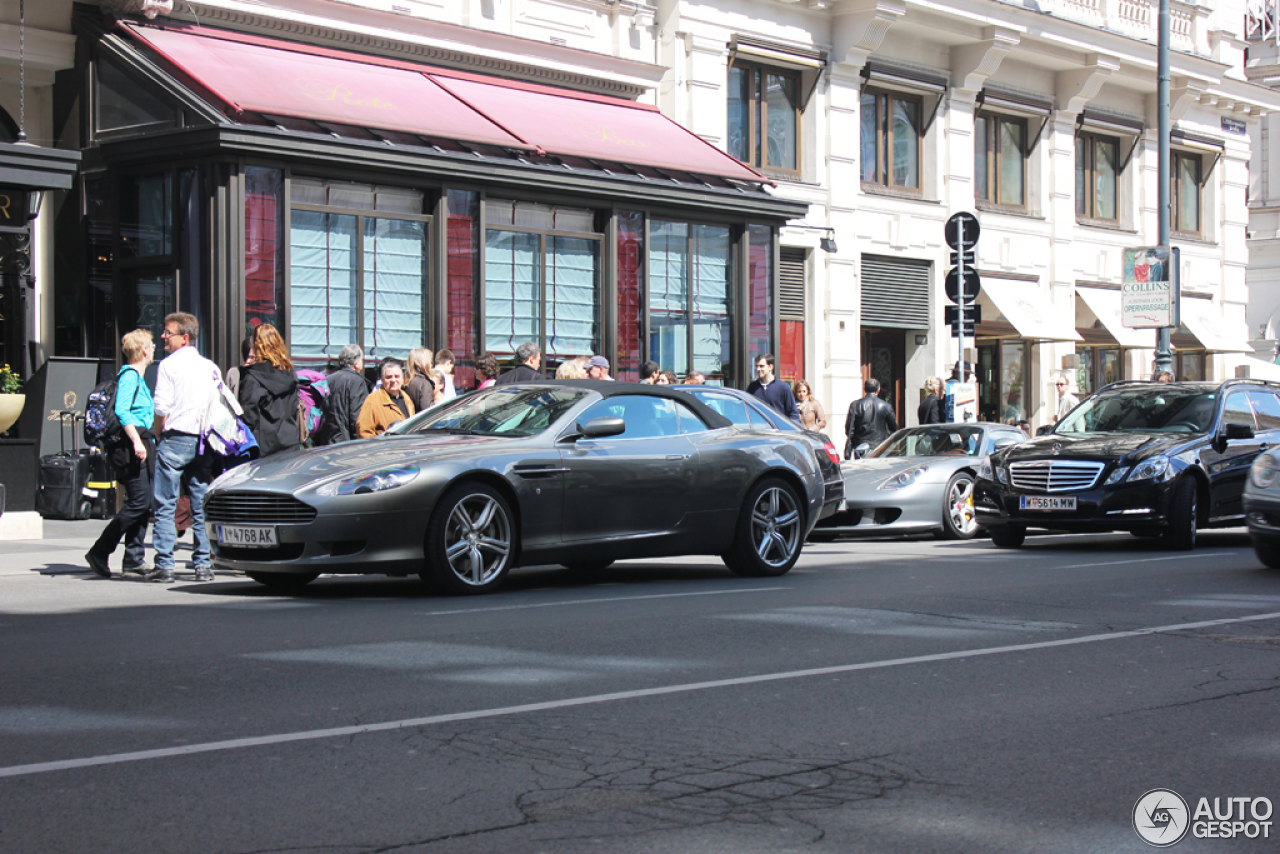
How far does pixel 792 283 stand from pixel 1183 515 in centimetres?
1144

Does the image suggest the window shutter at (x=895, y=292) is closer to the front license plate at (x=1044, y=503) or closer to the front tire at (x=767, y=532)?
the front license plate at (x=1044, y=503)

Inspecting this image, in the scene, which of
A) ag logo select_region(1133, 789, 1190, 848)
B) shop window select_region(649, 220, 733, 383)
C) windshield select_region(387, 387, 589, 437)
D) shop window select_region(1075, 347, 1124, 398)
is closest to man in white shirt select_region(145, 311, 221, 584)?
windshield select_region(387, 387, 589, 437)

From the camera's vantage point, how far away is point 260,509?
968 cm

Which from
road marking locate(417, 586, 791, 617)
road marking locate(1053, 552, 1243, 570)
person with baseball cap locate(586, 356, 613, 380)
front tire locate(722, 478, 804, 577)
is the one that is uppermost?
person with baseball cap locate(586, 356, 613, 380)

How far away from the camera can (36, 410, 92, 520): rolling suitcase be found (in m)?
16.2

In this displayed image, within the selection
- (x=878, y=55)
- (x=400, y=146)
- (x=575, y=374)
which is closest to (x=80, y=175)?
(x=400, y=146)

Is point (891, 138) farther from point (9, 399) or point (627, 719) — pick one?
point (627, 719)

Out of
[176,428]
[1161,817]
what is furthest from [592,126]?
[1161,817]

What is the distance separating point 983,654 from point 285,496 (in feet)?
14.5

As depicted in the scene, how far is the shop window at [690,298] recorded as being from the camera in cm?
2134

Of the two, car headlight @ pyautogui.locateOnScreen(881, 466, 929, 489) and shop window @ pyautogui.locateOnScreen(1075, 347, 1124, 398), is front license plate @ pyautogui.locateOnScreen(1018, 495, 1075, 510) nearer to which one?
car headlight @ pyautogui.locateOnScreen(881, 466, 929, 489)

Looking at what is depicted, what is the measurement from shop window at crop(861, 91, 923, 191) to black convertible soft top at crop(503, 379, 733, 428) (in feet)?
50.0

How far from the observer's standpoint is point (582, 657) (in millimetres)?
7355

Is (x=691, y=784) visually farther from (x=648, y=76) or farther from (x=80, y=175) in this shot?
(x=648, y=76)
